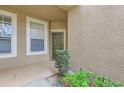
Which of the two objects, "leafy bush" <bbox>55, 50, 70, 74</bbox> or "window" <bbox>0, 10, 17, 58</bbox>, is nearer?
"leafy bush" <bbox>55, 50, 70, 74</bbox>

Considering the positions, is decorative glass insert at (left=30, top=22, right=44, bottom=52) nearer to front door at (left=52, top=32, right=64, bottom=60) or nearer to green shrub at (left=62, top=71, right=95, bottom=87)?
front door at (left=52, top=32, right=64, bottom=60)

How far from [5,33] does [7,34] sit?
0.44ft

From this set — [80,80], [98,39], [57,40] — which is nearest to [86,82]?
[80,80]

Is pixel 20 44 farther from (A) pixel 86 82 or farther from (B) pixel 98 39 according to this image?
(A) pixel 86 82

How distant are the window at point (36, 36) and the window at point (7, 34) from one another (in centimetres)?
120

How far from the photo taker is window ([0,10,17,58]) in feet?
24.6

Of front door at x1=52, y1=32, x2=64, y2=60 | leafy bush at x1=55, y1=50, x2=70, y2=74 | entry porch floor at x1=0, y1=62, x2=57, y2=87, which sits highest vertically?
front door at x1=52, y1=32, x2=64, y2=60

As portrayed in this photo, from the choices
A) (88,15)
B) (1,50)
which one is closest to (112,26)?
(88,15)

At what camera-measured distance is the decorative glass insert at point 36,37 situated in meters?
9.66

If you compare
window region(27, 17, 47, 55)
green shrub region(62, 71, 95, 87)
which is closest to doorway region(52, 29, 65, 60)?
window region(27, 17, 47, 55)

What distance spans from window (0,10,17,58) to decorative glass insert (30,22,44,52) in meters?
1.61

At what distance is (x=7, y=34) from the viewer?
25.7 ft

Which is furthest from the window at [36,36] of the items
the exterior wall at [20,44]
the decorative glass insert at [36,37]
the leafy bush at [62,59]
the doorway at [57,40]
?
the leafy bush at [62,59]
